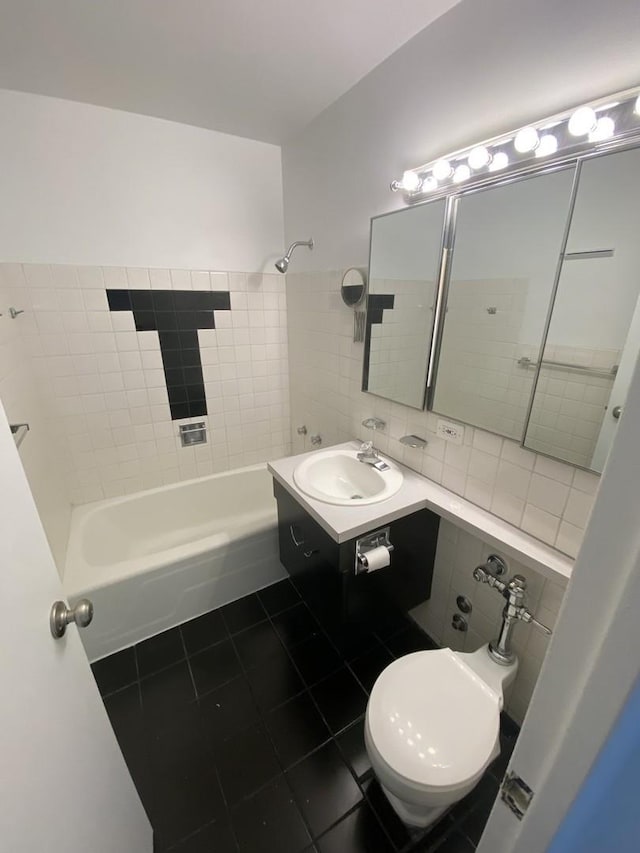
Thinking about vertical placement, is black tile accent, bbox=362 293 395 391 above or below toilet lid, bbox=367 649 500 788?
above

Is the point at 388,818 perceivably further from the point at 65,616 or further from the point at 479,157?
the point at 479,157

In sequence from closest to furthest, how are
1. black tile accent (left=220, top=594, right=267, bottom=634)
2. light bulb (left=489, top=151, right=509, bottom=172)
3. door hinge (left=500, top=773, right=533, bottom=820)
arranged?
door hinge (left=500, top=773, right=533, bottom=820) < light bulb (left=489, top=151, right=509, bottom=172) < black tile accent (left=220, top=594, right=267, bottom=634)

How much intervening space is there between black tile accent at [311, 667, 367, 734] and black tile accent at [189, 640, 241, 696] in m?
0.38

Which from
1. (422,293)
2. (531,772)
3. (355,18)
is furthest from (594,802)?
(355,18)

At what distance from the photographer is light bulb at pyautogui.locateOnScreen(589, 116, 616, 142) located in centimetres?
80

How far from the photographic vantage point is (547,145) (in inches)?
35.6

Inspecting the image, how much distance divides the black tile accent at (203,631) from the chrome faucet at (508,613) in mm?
1220

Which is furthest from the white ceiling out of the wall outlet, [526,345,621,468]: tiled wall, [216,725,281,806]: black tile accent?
[216,725,281,806]: black tile accent

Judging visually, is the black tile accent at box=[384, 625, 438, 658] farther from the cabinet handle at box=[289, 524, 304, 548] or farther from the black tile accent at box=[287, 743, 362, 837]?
the cabinet handle at box=[289, 524, 304, 548]

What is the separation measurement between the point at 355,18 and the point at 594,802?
1823 mm

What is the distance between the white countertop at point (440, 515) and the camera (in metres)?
1.05

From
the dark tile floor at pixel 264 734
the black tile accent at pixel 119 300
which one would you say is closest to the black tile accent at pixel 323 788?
the dark tile floor at pixel 264 734

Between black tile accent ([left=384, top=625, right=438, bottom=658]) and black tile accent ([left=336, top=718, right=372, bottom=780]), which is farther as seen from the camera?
black tile accent ([left=384, top=625, right=438, bottom=658])

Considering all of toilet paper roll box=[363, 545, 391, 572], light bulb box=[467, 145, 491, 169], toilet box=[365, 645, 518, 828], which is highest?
light bulb box=[467, 145, 491, 169]
